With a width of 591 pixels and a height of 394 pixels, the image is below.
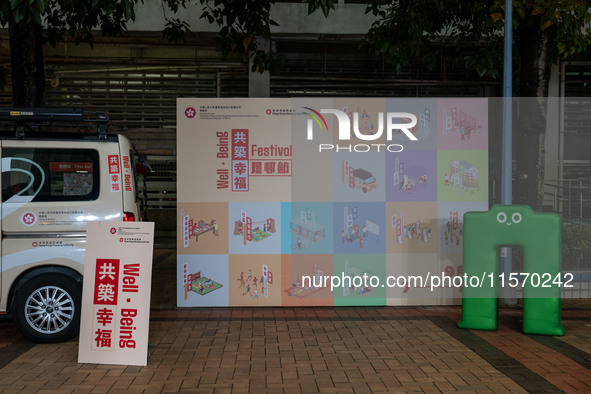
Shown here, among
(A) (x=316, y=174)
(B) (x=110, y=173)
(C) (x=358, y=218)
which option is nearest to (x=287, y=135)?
(A) (x=316, y=174)

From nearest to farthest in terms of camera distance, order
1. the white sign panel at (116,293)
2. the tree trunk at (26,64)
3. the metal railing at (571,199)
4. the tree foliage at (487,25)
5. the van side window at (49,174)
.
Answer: the white sign panel at (116,293), the van side window at (49,174), the tree foliage at (487,25), the tree trunk at (26,64), the metal railing at (571,199)

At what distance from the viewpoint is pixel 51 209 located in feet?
22.3

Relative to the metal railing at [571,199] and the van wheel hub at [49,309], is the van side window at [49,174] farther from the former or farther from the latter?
the metal railing at [571,199]

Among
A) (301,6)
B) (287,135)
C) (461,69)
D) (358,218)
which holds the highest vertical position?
(301,6)

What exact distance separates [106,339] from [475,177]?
5.11 metres

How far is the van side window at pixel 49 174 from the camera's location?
22.4 feet

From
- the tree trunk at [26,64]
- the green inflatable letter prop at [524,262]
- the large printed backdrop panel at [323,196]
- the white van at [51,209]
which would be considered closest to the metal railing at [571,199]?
the large printed backdrop panel at [323,196]

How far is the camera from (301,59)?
15.5m

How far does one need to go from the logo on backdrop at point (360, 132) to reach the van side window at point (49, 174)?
9.54 ft

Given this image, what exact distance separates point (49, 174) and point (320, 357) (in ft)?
11.0

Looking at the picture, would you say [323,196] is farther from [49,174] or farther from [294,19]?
[294,19]

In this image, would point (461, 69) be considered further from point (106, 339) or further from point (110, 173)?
point (106, 339)

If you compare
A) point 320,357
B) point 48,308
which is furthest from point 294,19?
point 320,357

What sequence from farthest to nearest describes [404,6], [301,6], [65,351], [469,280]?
[301,6], [404,6], [469,280], [65,351]
